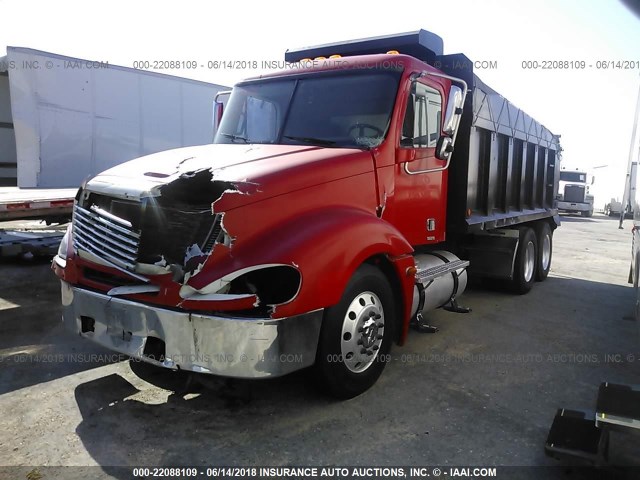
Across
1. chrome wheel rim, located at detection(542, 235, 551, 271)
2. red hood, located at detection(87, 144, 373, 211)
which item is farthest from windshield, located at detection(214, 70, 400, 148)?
chrome wheel rim, located at detection(542, 235, 551, 271)

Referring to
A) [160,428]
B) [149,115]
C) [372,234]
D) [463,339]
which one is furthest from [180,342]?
[149,115]

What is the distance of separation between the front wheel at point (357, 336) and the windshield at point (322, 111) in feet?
4.06

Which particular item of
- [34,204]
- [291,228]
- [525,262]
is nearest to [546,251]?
[525,262]

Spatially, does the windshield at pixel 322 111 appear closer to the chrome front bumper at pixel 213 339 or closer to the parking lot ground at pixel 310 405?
the chrome front bumper at pixel 213 339

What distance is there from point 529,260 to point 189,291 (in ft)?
21.3

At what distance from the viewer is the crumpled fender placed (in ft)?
10.0

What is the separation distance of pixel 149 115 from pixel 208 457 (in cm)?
838

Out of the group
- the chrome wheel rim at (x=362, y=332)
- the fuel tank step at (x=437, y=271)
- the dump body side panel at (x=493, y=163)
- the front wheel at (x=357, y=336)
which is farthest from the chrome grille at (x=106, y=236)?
the dump body side panel at (x=493, y=163)

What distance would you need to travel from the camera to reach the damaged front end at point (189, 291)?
3.04 meters

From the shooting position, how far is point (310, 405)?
3.72m

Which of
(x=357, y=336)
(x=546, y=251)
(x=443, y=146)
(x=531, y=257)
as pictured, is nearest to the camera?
(x=357, y=336)

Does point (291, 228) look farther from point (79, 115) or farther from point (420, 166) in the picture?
point (79, 115)

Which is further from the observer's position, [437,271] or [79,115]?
[79,115]

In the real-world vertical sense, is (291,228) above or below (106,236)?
above
